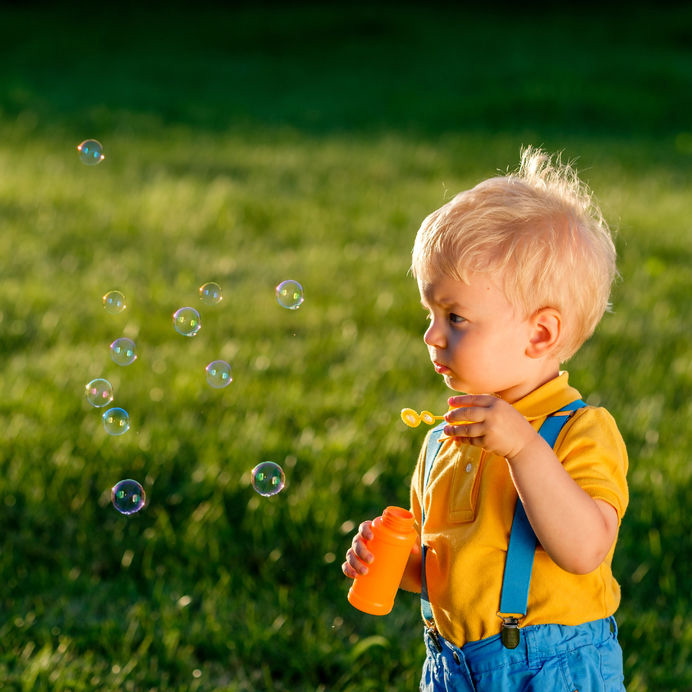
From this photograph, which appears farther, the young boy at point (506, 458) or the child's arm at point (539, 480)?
the young boy at point (506, 458)

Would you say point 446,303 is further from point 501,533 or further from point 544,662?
point 544,662

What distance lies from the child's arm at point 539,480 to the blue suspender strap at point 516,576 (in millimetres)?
71

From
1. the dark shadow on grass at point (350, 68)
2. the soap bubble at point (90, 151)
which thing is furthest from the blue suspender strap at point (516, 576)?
the dark shadow on grass at point (350, 68)

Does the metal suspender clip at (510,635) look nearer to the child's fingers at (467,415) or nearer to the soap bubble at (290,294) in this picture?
the child's fingers at (467,415)

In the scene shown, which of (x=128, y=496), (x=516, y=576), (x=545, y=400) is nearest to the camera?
(x=516, y=576)

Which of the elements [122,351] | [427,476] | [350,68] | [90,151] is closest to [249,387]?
[90,151]

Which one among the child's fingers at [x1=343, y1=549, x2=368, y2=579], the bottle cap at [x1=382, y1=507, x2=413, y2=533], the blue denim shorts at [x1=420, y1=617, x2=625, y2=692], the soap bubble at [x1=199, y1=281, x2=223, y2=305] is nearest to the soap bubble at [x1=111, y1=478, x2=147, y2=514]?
the soap bubble at [x1=199, y1=281, x2=223, y2=305]

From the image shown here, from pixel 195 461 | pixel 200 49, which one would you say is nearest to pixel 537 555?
pixel 195 461

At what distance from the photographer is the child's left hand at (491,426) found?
1.85 meters

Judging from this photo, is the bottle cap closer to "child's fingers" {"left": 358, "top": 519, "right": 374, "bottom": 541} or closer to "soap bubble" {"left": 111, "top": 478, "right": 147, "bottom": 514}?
"child's fingers" {"left": 358, "top": 519, "right": 374, "bottom": 541}

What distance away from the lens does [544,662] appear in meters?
1.98

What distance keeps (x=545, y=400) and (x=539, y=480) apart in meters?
0.25

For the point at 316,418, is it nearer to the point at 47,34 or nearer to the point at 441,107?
the point at 441,107

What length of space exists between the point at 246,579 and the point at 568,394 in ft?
4.93
